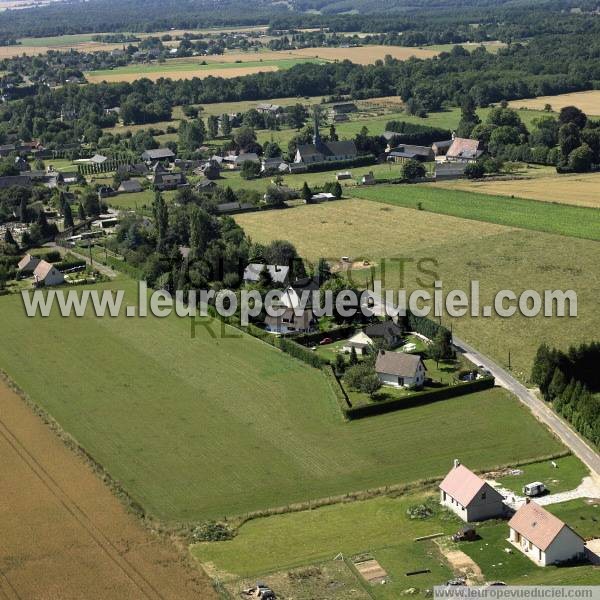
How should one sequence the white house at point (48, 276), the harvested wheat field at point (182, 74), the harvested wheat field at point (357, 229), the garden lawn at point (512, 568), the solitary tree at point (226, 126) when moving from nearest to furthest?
the garden lawn at point (512, 568) → the white house at point (48, 276) → the harvested wheat field at point (357, 229) → the solitary tree at point (226, 126) → the harvested wheat field at point (182, 74)

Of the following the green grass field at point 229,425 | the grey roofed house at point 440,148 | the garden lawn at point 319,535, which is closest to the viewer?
the garden lawn at point 319,535

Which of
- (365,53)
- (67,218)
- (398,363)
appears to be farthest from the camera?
(365,53)

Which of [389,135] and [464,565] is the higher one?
[389,135]

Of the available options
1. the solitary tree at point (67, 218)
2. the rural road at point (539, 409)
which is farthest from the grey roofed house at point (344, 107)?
the rural road at point (539, 409)

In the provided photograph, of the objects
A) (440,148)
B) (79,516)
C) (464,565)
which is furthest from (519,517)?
(440,148)

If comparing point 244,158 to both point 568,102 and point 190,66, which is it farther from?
point 190,66

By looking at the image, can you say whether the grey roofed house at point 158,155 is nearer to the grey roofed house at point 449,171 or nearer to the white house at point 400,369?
the grey roofed house at point 449,171

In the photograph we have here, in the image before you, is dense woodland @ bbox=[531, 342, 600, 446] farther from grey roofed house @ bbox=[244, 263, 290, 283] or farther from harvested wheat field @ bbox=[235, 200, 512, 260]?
harvested wheat field @ bbox=[235, 200, 512, 260]
